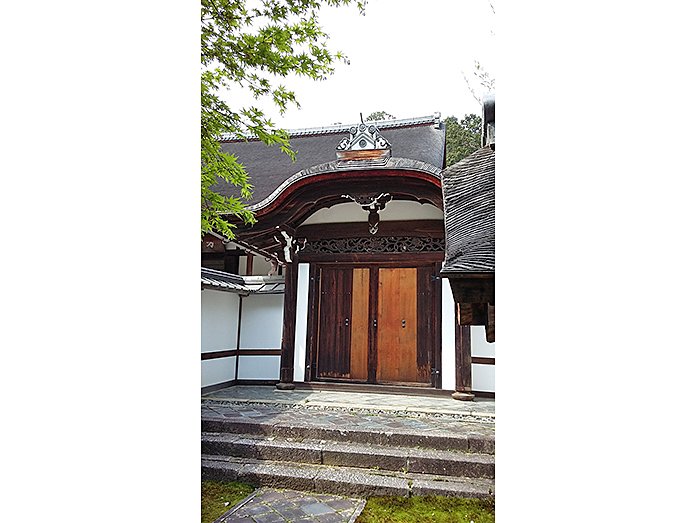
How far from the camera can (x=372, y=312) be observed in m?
5.76

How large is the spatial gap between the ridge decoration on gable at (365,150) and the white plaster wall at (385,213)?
2.34 feet

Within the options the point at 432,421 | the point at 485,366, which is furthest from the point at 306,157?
the point at 432,421

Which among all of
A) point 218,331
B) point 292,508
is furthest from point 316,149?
point 292,508

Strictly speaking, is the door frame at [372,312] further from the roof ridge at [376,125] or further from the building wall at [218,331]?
the roof ridge at [376,125]

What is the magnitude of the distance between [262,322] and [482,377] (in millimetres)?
2708

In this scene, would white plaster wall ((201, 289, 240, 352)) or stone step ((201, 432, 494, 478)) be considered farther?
white plaster wall ((201, 289, 240, 352))

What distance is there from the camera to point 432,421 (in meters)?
4.03

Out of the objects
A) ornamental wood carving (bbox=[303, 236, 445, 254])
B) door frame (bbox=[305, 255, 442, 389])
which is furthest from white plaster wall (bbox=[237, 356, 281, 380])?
ornamental wood carving (bbox=[303, 236, 445, 254])

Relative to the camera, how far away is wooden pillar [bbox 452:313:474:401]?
521 cm

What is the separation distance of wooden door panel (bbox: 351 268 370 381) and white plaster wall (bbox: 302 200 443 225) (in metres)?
0.63

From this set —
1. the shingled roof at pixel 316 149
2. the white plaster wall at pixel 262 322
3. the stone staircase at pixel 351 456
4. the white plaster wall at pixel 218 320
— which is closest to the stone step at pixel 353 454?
the stone staircase at pixel 351 456

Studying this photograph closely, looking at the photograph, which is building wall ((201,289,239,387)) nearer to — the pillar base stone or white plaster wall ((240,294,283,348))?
white plaster wall ((240,294,283,348))
